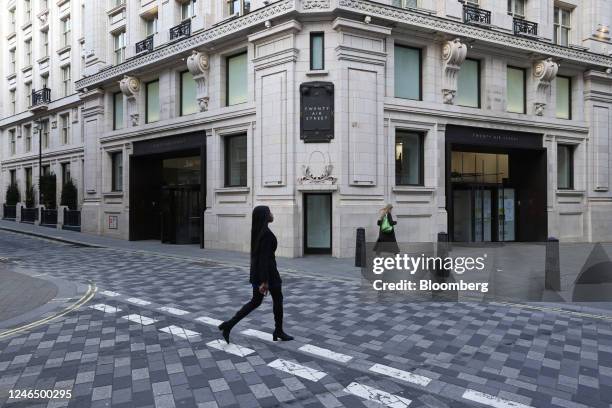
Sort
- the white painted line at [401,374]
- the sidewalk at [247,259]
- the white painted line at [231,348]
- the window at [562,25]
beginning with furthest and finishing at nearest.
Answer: the window at [562,25]
the sidewalk at [247,259]
the white painted line at [231,348]
the white painted line at [401,374]

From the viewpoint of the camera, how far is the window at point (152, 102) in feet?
66.6

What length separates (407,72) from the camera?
627 inches

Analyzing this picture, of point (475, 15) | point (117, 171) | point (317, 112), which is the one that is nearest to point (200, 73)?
point (317, 112)

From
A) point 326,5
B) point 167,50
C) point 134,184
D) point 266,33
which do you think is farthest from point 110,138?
point 326,5

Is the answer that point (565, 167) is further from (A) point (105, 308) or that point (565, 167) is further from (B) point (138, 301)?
(A) point (105, 308)

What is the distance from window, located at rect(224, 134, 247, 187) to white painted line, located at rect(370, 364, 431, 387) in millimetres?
12765

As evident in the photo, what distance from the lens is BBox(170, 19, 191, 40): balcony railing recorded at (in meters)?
18.3

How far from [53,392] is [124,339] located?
1.55 m

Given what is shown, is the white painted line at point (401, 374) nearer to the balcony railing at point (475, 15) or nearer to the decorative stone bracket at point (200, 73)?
the decorative stone bracket at point (200, 73)

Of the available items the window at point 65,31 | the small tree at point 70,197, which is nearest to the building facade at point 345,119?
the small tree at point 70,197

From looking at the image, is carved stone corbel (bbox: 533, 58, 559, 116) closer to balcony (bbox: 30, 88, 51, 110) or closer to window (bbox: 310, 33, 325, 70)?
window (bbox: 310, 33, 325, 70)

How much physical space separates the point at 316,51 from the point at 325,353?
→ 39.9 ft

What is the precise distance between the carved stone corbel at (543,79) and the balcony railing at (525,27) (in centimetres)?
135

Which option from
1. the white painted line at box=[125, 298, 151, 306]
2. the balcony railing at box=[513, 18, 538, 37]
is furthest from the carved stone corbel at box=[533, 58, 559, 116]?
the white painted line at box=[125, 298, 151, 306]
